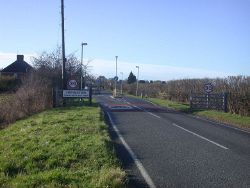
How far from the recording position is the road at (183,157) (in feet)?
29.9

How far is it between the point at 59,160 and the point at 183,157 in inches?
130

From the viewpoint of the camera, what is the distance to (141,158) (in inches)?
452

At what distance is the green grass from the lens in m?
8.30

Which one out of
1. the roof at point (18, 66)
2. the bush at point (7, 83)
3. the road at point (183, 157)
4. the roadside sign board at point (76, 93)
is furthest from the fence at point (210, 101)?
the roof at point (18, 66)

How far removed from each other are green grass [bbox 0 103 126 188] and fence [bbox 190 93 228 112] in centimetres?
1859

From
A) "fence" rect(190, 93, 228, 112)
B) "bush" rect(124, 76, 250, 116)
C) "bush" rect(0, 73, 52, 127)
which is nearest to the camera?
"bush" rect(0, 73, 52, 127)

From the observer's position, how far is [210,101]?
34938 millimetres

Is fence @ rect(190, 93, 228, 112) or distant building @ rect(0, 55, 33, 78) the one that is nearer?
fence @ rect(190, 93, 228, 112)

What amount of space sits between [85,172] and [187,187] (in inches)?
81.7

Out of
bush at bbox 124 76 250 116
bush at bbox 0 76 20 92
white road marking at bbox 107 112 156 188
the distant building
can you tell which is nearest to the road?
white road marking at bbox 107 112 156 188

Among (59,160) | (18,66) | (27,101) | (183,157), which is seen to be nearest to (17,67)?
(18,66)

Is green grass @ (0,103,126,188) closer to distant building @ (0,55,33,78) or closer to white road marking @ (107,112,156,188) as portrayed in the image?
white road marking @ (107,112,156,188)

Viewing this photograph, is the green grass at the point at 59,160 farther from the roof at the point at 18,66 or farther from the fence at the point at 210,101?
the roof at the point at 18,66

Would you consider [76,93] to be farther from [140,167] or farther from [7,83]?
[7,83]
